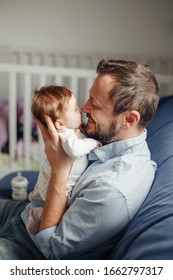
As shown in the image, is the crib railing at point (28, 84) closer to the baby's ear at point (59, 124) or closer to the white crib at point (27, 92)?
the white crib at point (27, 92)

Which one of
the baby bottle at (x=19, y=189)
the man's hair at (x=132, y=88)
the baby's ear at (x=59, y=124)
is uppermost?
the man's hair at (x=132, y=88)

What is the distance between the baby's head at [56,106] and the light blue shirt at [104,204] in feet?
0.40

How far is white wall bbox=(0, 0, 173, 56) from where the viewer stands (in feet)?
7.82

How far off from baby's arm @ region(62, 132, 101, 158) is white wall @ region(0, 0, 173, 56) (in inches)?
63.8

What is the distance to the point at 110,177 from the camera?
831mm

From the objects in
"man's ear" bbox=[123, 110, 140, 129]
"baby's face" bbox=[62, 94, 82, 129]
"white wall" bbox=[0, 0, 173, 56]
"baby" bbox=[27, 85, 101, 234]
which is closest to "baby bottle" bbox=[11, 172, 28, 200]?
"baby" bbox=[27, 85, 101, 234]

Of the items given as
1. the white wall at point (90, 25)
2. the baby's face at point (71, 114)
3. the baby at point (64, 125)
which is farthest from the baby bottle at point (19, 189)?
the white wall at point (90, 25)

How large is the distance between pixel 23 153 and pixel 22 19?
88 cm

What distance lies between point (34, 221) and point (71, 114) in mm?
281

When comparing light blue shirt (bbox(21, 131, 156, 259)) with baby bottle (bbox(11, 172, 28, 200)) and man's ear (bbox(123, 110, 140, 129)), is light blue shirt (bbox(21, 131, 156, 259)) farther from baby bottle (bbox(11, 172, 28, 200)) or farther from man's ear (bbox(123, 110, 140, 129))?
baby bottle (bbox(11, 172, 28, 200))

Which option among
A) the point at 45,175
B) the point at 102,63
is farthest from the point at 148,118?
the point at 45,175

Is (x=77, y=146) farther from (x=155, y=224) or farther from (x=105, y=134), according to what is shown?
(x=155, y=224)

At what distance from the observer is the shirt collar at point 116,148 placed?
910 mm

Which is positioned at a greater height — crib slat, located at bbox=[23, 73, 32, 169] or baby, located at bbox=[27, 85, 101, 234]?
baby, located at bbox=[27, 85, 101, 234]
